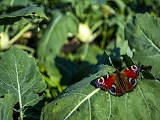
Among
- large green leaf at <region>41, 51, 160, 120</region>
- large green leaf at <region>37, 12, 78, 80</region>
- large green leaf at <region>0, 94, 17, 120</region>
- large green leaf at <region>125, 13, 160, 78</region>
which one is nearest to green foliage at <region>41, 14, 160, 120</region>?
Answer: large green leaf at <region>41, 51, 160, 120</region>

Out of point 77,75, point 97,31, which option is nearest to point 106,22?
point 97,31

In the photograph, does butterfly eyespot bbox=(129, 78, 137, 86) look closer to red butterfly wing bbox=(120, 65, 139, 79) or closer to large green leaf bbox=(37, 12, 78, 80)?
red butterfly wing bbox=(120, 65, 139, 79)

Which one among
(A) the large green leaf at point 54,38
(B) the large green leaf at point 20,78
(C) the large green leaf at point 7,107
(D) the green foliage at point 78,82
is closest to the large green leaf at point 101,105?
(D) the green foliage at point 78,82

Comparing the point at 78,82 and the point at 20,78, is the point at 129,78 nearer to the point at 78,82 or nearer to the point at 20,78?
the point at 78,82

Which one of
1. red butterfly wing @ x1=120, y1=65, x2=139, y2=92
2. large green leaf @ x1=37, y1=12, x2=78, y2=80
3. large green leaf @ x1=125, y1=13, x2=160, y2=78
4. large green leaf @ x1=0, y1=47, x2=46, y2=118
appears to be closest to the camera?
red butterfly wing @ x1=120, y1=65, x2=139, y2=92

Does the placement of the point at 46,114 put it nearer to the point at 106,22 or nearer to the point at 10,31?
the point at 10,31

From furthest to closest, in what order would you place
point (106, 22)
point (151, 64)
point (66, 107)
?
1. point (106, 22)
2. point (151, 64)
3. point (66, 107)
